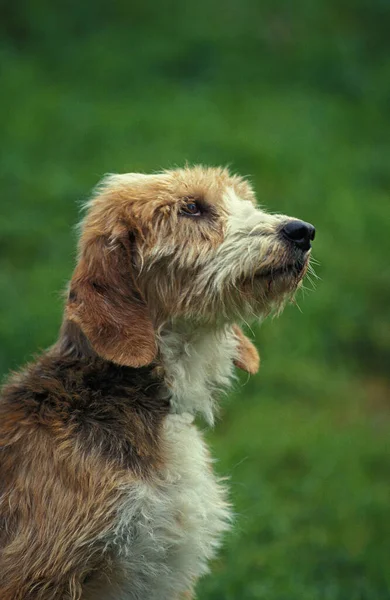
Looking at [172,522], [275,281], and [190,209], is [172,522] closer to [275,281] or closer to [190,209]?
[275,281]

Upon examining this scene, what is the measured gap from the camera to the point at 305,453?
24.2 feet

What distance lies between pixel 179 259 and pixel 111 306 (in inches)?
15.5

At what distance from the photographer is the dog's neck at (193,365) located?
4398 millimetres

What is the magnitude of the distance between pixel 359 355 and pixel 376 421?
0.89 meters

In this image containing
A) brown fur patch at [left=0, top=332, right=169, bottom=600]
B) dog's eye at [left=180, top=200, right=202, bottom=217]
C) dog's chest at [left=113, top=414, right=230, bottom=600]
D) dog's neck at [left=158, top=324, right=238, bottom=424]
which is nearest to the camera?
brown fur patch at [left=0, top=332, right=169, bottom=600]

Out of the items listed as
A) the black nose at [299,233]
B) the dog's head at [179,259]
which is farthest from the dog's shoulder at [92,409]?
the black nose at [299,233]

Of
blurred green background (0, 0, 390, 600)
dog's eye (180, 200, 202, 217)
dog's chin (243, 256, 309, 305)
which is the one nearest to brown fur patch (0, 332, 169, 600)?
dog's chin (243, 256, 309, 305)

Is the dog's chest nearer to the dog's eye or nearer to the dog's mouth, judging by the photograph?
the dog's mouth

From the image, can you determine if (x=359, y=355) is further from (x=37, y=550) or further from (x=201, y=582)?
(x=37, y=550)

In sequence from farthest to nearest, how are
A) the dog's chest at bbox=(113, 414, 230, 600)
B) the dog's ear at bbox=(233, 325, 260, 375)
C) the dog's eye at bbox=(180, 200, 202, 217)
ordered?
the dog's ear at bbox=(233, 325, 260, 375) < the dog's eye at bbox=(180, 200, 202, 217) < the dog's chest at bbox=(113, 414, 230, 600)

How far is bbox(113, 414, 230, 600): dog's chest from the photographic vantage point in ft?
13.4

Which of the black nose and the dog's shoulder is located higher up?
the black nose

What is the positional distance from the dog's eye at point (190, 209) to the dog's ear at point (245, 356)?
0.58m

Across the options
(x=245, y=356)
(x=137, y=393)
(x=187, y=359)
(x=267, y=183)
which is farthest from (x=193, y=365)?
(x=267, y=183)
